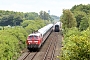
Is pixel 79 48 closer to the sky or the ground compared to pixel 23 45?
closer to the sky

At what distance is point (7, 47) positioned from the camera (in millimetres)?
26688

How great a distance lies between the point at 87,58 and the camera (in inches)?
550

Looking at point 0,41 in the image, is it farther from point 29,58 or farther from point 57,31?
point 57,31

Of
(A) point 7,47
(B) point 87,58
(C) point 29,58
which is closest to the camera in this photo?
(B) point 87,58

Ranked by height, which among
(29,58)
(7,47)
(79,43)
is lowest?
(29,58)

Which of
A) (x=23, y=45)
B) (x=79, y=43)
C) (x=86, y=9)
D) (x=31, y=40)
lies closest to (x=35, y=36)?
(x=31, y=40)

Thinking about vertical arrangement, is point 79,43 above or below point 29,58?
above

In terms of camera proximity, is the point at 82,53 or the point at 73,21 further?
the point at 73,21

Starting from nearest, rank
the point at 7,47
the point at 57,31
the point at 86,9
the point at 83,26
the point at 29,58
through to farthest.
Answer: the point at 7,47 < the point at 29,58 < the point at 83,26 < the point at 57,31 < the point at 86,9

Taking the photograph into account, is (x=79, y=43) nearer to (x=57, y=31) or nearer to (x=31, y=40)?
(x=31, y=40)

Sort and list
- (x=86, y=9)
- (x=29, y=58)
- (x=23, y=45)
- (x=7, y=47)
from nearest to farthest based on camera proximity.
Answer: (x=7, y=47), (x=29, y=58), (x=23, y=45), (x=86, y=9)

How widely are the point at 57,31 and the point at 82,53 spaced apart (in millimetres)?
58633

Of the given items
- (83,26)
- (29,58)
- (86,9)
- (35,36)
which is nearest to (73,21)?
(83,26)

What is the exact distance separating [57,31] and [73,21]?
1819cm
